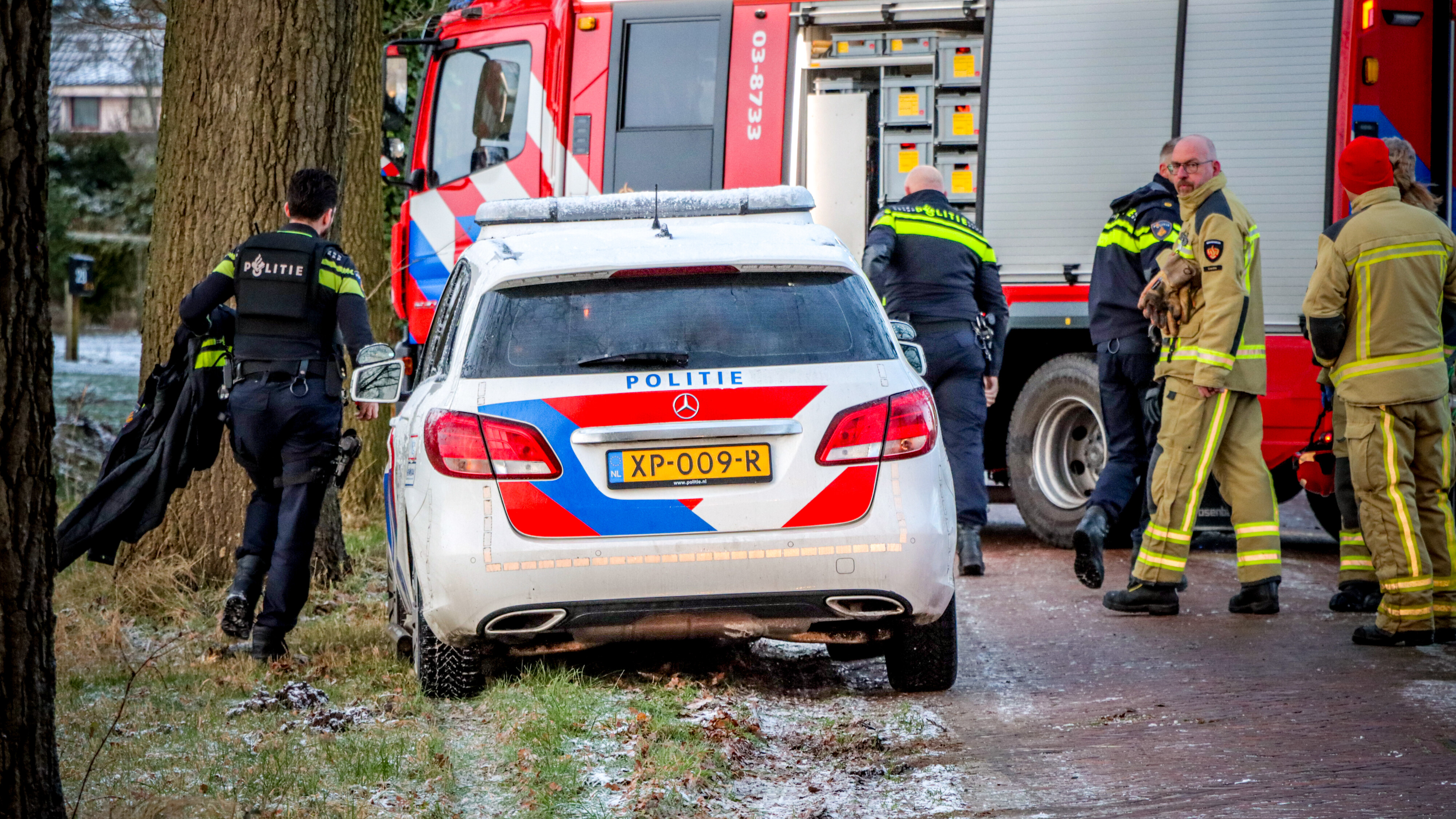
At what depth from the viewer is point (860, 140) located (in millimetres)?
10125

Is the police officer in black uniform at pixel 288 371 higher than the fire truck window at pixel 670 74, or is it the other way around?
the fire truck window at pixel 670 74

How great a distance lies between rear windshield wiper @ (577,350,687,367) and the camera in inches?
197

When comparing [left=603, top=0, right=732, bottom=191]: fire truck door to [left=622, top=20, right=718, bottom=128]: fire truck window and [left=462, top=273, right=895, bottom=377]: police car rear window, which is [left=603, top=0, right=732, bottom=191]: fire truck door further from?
[left=462, top=273, right=895, bottom=377]: police car rear window

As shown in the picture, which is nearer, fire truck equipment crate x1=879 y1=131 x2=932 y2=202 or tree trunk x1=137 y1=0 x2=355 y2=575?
tree trunk x1=137 y1=0 x2=355 y2=575

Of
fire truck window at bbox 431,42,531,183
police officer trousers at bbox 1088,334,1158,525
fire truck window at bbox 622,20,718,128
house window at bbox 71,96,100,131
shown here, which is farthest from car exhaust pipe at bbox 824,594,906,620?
house window at bbox 71,96,100,131

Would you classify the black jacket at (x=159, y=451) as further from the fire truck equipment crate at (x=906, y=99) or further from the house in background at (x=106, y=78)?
the fire truck equipment crate at (x=906, y=99)

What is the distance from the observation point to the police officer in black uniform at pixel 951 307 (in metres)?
8.18

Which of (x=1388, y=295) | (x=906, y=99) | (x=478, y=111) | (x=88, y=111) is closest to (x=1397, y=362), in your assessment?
(x=1388, y=295)

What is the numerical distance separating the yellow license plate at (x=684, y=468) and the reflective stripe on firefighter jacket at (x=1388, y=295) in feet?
9.02

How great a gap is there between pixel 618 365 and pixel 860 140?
5463mm

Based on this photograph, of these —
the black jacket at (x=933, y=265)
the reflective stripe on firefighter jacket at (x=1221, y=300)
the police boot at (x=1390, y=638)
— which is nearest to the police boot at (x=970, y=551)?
the black jacket at (x=933, y=265)

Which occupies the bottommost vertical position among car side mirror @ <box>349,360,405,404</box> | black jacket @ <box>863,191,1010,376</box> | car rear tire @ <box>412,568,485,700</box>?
car rear tire @ <box>412,568,485,700</box>

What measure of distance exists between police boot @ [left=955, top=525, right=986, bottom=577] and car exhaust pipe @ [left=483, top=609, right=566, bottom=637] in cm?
355

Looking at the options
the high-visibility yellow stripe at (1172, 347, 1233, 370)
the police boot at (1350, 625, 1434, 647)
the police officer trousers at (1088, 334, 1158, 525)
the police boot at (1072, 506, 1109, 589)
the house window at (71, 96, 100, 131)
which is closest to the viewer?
the police boot at (1350, 625, 1434, 647)
